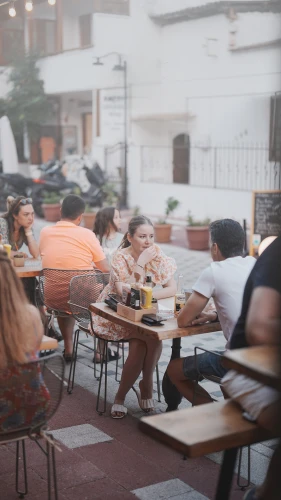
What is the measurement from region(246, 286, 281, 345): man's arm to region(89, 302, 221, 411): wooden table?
3.90 ft

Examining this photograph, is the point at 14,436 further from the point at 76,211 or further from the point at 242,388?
the point at 76,211

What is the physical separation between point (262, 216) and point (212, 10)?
7.66 metres

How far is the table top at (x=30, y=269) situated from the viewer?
6047mm

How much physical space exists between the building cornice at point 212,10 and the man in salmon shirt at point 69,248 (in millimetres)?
8106

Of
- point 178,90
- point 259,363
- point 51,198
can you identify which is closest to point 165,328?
point 259,363

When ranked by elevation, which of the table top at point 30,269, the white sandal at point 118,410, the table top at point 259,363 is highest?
the table top at point 259,363

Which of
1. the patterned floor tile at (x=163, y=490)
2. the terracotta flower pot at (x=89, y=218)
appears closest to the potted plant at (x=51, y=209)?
the terracotta flower pot at (x=89, y=218)

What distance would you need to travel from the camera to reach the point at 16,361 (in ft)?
10.7

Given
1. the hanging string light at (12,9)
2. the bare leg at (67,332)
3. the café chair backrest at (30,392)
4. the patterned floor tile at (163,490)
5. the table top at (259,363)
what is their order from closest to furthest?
the table top at (259,363) → the café chair backrest at (30,392) → the patterned floor tile at (163,490) → the bare leg at (67,332) → the hanging string light at (12,9)

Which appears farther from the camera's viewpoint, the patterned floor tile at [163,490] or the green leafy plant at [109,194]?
the green leafy plant at [109,194]

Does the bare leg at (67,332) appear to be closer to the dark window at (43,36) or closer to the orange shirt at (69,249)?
the orange shirt at (69,249)

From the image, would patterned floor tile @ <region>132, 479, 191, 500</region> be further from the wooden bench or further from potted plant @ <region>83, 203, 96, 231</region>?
potted plant @ <region>83, 203, 96, 231</region>

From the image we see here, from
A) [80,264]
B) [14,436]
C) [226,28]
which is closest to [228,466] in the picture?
[14,436]

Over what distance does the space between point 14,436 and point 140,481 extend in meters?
0.95
